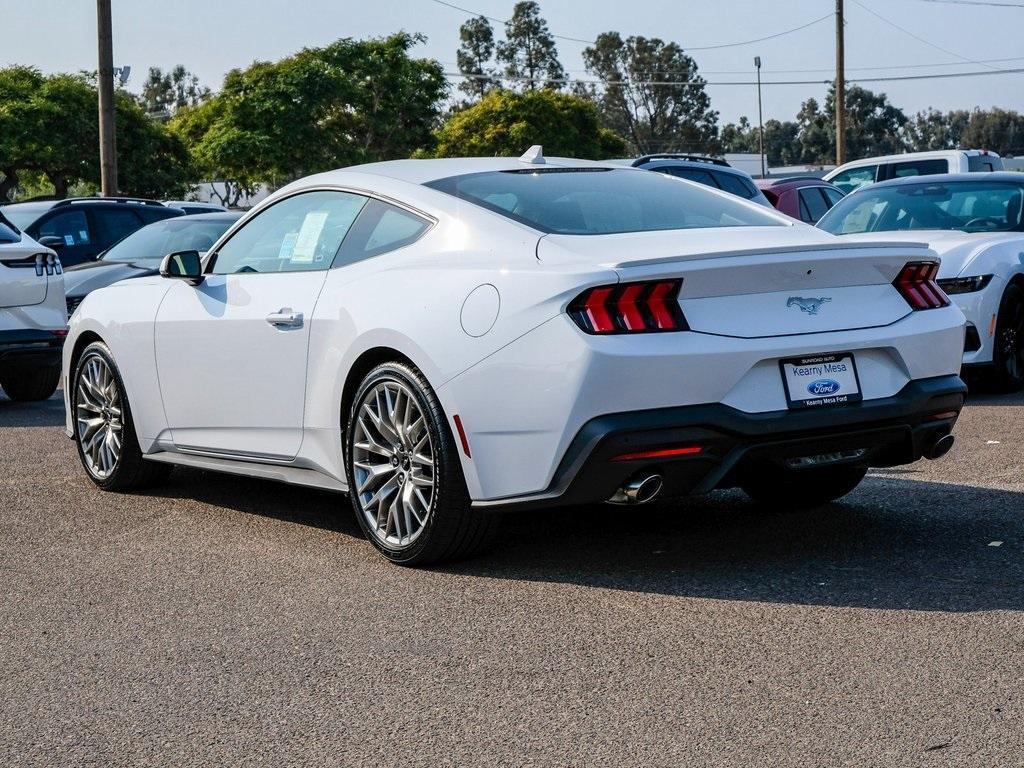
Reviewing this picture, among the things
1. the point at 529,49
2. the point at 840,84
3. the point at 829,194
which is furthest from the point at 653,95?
the point at 829,194

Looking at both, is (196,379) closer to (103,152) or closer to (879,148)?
(103,152)

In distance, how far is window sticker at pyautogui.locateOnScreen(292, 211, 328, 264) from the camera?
6.21 meters

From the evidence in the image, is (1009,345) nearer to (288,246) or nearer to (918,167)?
(288,246)

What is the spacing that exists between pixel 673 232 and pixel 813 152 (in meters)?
139

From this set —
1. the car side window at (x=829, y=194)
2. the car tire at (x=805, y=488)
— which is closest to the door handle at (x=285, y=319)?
the car tire at (x=805, y=488)

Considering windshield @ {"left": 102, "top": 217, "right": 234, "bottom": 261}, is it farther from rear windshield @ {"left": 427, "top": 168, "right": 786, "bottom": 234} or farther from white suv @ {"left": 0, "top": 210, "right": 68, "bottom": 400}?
rear windshield @ {"left": 427, "top": 168, "right": 786, "bottom": 234}

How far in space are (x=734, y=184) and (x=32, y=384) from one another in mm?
8884

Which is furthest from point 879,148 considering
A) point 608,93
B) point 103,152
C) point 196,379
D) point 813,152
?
point 196,379

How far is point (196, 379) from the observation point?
664cm

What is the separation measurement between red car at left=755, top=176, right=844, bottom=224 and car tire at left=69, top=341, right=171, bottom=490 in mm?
12446

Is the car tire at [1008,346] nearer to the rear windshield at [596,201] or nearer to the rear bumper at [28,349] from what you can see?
the rear windshield at [596,201]

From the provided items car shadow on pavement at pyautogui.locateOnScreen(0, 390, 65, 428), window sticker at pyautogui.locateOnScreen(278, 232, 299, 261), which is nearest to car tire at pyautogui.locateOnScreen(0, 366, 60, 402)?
car shadow on pavement at pyautogui.locateOnScreen(0, 390, 65, 428)

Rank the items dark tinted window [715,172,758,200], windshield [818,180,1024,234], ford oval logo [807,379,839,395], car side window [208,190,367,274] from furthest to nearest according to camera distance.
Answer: dark tinted window [715,172,758,200], windshield [818,180,1024,234], car side window [208,190,367,274], ford oval logo [807,379,839,395]

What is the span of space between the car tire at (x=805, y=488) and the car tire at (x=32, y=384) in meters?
6.86
